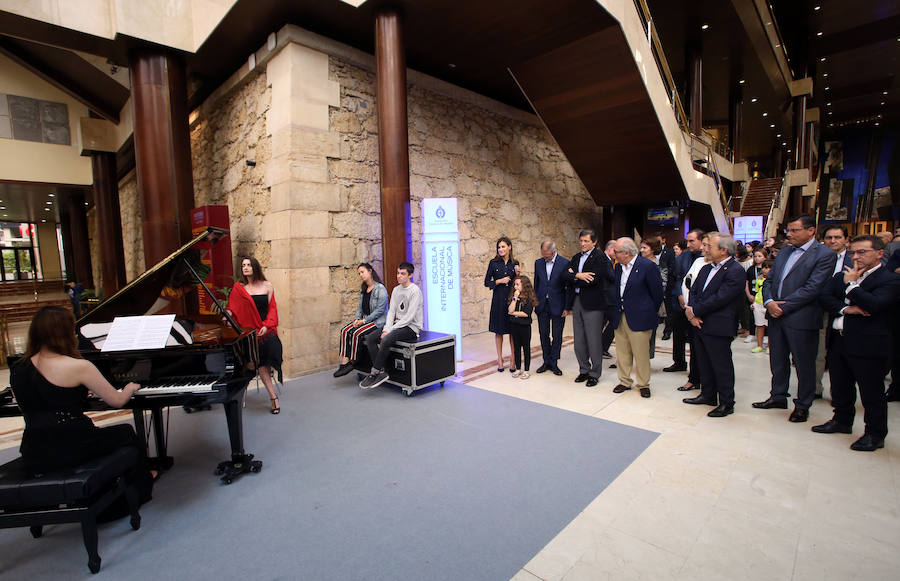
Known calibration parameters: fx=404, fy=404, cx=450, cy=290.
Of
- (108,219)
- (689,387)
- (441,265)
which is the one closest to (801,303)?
(689,387)

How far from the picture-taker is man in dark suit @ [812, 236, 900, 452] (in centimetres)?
280

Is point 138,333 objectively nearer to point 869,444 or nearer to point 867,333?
point 867,333

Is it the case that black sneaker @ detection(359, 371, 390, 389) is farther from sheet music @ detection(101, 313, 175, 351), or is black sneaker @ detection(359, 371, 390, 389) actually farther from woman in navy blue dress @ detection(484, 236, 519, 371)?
sheet music @ detection(101, 313, 175, 351)

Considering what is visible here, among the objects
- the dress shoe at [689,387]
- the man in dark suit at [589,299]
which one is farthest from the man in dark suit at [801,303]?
the man in dark suit at [589,299]

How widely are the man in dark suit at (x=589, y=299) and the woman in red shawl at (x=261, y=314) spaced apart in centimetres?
329

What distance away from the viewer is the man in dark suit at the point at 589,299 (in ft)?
14.8

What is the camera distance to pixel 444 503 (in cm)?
248

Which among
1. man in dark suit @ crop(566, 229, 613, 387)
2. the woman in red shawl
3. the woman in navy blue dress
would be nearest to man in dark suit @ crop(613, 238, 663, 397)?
man in dark suit @ crop(566, 229, 613, 387)

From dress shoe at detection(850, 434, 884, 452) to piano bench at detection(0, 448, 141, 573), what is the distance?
479cm

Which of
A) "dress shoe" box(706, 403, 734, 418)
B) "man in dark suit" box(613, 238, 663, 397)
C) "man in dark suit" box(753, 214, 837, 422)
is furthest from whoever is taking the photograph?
"man in dark suit" box(613, 238, 663, 397)

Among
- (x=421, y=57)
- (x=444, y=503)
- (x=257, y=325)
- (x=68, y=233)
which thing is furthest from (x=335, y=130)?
(x=68, y=233)

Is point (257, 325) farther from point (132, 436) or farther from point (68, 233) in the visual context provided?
point (68, 233)

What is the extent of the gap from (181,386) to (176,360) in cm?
24

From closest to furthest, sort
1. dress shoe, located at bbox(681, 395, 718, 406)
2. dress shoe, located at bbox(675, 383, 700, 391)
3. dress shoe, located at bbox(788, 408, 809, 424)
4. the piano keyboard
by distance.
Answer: the piano keyboard < dress shoe, located at bbox(788, 408, 809, 424) < dress shoe, located at bbox(681, 395, 718, 406) < dress shoe, located at bbox(675, 383, 700, 391)
